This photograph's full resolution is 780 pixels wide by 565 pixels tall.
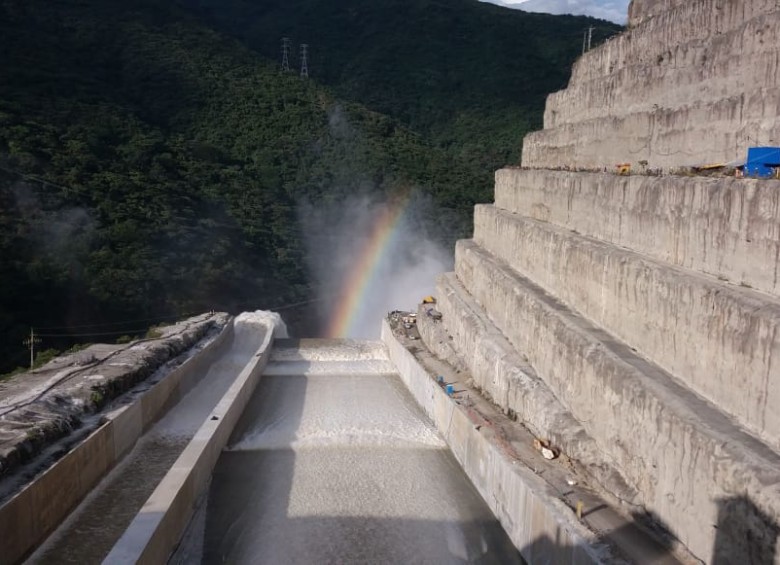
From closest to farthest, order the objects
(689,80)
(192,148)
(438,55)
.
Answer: (689,80), (192,148), (438,55)

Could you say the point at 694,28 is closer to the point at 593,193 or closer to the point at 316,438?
the point at 593,193

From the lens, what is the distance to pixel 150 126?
111ft

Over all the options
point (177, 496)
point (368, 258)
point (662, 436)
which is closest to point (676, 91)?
point (662, 436)

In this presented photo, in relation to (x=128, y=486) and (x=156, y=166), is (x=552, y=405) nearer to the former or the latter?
(x=128, y=486)

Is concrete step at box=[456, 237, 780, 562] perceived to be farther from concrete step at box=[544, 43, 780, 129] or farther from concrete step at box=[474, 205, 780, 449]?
concrete step at box=[544, 43, 780, 129]

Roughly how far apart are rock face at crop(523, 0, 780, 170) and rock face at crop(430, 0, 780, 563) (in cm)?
3

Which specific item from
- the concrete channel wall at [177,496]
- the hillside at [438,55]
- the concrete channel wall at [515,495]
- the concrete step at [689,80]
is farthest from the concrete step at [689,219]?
the hillside at [438,55]

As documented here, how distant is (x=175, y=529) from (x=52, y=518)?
157cm

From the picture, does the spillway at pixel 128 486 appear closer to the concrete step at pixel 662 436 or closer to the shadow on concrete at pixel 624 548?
the shadow on concrete at pixel 624 548

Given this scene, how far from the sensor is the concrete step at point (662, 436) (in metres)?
5.27

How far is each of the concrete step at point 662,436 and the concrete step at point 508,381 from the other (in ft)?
0.53

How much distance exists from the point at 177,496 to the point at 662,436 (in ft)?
19.0

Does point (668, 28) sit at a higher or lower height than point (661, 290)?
higher

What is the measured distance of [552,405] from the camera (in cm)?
942
